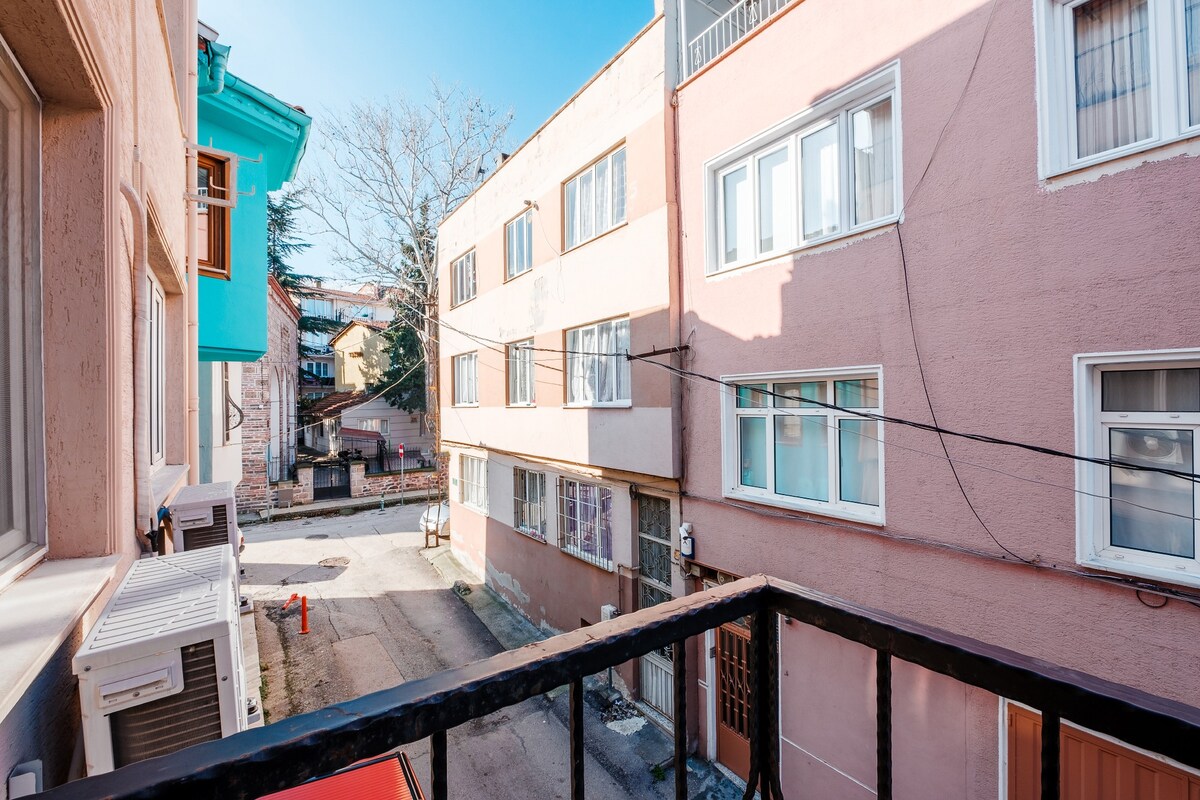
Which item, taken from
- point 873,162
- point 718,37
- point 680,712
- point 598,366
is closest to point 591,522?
point 598,366

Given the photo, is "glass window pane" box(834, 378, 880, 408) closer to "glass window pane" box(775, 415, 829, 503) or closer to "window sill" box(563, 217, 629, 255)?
"glass window pane" box(775, 415, 829, 503)

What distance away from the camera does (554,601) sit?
1004 centimetres

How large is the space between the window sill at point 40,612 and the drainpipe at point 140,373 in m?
0.87

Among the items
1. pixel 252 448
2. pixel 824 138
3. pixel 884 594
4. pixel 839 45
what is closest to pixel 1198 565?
pixel 884 594

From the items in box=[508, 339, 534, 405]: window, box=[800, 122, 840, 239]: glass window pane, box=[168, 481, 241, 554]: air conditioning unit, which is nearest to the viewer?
box=[168, 481, 241, 554]: air conditioning unit

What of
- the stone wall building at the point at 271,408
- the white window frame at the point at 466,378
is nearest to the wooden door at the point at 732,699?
the white window frame at the point at 466,378

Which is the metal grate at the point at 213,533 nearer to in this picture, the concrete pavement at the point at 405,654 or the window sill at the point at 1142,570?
the concrete pavement at the point at 405,654

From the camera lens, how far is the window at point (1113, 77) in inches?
144

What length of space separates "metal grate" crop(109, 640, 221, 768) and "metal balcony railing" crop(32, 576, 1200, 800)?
160 cm

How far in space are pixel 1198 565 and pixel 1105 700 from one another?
406 centimetres

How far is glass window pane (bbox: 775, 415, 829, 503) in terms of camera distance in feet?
18.8

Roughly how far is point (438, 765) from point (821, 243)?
18.8 feet

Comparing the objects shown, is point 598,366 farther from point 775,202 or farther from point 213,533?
point 213,533

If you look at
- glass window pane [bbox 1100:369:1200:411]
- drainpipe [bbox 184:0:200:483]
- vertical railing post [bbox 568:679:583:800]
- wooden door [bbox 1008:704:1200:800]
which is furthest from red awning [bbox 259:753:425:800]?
glass window pane [bbox 1100:369:1200:411]
